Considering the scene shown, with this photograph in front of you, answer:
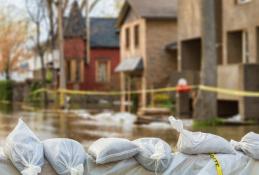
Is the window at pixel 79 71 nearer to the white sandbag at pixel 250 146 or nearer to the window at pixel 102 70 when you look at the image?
the window at pixel 102 70

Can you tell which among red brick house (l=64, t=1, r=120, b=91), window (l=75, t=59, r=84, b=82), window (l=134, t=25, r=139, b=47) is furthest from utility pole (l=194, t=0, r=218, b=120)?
window (l=75, t=59, r=84, b=82)

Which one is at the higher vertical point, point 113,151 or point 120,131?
point 113,151

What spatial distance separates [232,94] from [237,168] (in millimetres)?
19324

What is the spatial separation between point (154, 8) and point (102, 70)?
1618cm

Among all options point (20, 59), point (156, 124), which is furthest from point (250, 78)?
point (20, 59)

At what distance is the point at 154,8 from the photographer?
1746 inches

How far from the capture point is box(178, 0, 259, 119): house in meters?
22.9

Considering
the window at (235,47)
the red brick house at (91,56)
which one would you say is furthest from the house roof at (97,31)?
the window at (235,47)

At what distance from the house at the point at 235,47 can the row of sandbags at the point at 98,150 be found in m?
16.7

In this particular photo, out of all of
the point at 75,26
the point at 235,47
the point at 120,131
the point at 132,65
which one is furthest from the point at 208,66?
the point at 75,26

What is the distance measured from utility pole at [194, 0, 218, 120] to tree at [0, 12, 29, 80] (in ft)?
150

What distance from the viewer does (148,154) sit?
569 centimetres

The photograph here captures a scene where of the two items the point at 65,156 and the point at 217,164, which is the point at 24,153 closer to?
the point at 65,156

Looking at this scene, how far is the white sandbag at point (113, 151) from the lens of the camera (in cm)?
556
